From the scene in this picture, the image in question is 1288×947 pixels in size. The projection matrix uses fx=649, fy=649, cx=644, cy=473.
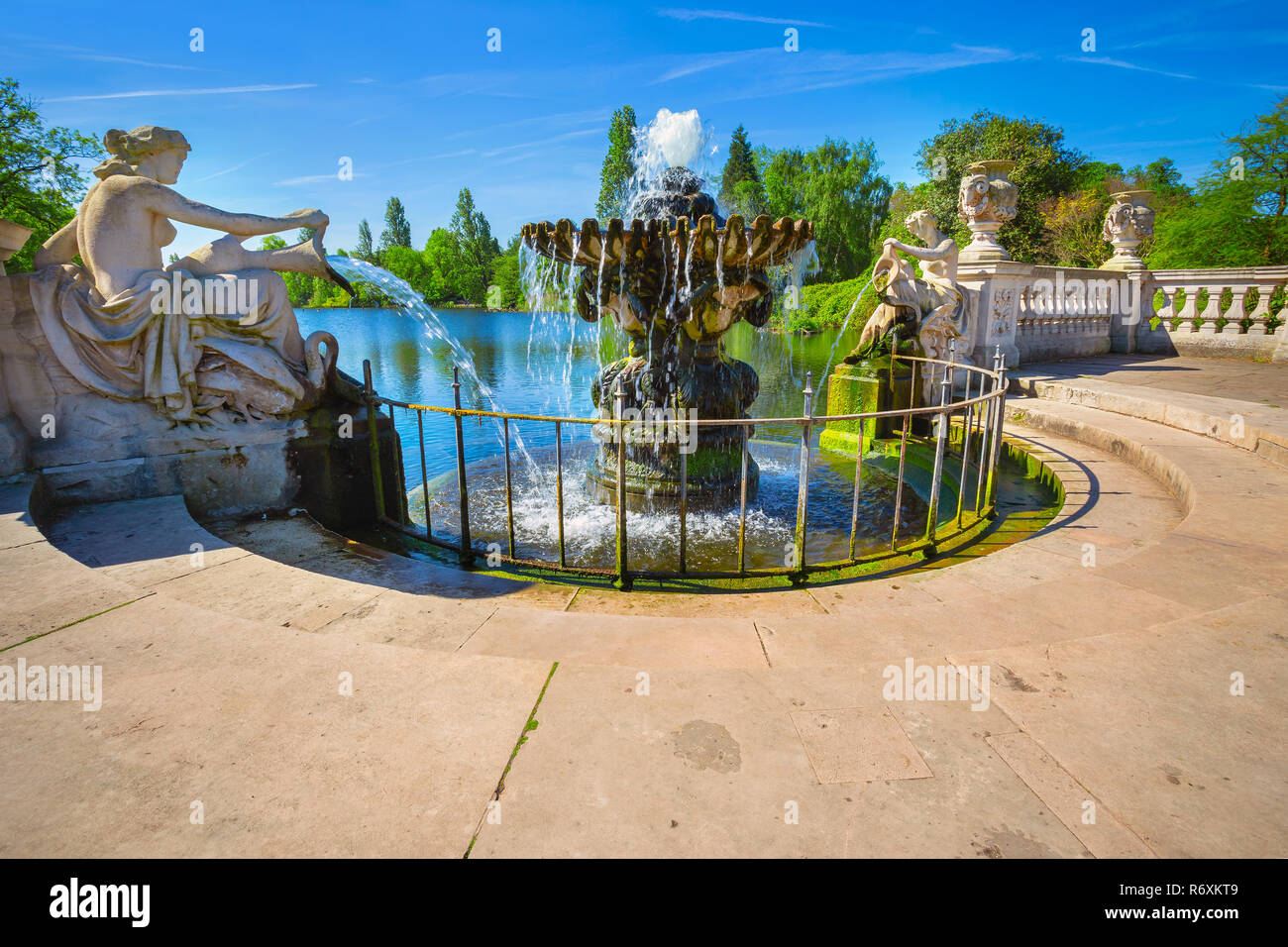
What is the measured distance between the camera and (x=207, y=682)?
9.46 ft

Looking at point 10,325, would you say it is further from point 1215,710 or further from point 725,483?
point 1215,710

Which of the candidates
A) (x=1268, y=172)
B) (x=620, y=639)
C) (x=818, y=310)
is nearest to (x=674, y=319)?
(x=620, y=639)

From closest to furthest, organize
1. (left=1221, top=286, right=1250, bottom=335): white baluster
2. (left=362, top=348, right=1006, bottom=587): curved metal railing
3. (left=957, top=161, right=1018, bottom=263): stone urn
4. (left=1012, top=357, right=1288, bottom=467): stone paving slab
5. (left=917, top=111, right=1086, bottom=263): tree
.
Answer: (left=362, top=348, right=1006, bottom=587): curved metal railing
(left=1012, top=357, right=1288, bottom=467): stone paving slab
(left=957, top=161, right=1018, bottom=263): stone urn
(left=1221, top=286, right=1250, bottom=335): white baluster
(left=917, top=111, right=1086, bottom=263): tree

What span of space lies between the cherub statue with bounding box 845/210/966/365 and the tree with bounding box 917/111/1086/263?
22593mm

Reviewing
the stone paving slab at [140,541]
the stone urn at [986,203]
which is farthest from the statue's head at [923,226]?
the stone paving slab at [140,541]

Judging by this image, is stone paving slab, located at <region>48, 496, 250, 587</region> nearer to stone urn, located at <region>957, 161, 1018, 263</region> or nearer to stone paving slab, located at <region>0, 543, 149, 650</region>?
stone paving slab, located at <region>0, 543, 149, 650</region>

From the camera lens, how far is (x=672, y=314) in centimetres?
766

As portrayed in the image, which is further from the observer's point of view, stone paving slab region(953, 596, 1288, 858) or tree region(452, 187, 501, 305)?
tree region(452, 187, 501, 305)

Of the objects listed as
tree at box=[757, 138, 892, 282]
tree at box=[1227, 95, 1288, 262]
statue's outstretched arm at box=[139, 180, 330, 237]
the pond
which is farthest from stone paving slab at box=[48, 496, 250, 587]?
Answer: tree at box=[757, 138, 892, 282]

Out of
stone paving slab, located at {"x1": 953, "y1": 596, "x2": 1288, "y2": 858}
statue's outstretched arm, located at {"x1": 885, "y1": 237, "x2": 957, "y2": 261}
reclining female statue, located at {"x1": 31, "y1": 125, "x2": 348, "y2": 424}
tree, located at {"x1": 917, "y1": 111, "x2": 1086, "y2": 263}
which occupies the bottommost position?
stone paving slab, located at {"x1": 953, "y1": 596, "x2": 1288, "y2": 858}

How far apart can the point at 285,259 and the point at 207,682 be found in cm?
450

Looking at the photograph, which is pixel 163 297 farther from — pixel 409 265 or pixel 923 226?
pixel 409 265

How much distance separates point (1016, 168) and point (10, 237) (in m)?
35.4

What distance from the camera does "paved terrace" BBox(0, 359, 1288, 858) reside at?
6.92 ft
